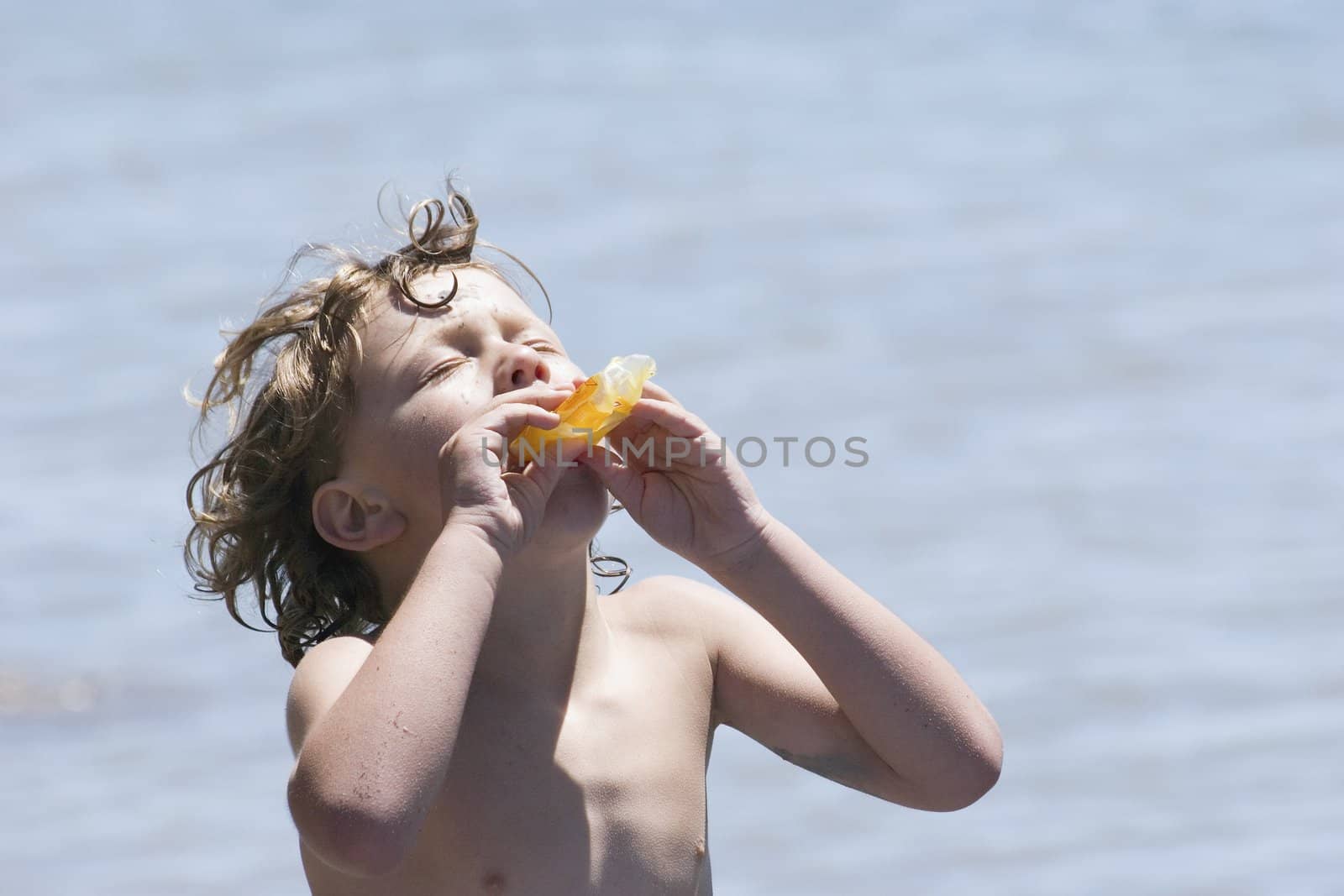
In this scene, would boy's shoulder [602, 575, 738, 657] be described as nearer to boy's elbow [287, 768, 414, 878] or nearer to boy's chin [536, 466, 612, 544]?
boy's chin [536, 466, 612, 544]

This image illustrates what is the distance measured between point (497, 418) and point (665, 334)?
9.24 ft

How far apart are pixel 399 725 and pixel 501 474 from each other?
303 mm

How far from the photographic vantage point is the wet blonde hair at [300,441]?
2.09 metres

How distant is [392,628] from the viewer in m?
1.72

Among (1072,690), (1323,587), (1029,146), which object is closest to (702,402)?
(1072,690)

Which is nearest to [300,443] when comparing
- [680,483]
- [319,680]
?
[319,680]

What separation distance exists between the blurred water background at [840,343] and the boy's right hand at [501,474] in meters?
0.67

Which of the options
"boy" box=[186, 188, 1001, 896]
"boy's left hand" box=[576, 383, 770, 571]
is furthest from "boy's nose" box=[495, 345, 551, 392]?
"boy's left hand" box=[576, 383, 770, 571]

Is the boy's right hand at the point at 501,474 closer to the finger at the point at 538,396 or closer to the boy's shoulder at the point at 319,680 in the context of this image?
the finger at the point at 538,396

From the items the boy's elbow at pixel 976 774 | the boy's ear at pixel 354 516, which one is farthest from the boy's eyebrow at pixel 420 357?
the boy's elbow at pixel 976 774

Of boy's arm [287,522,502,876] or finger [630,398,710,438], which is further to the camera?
finger [630,398,710,438]

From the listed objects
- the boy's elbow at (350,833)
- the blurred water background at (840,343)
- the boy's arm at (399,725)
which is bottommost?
the boy's elbow at (350,833)

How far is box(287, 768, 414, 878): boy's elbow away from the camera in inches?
63.7

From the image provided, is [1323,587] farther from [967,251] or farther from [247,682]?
[247,682]
